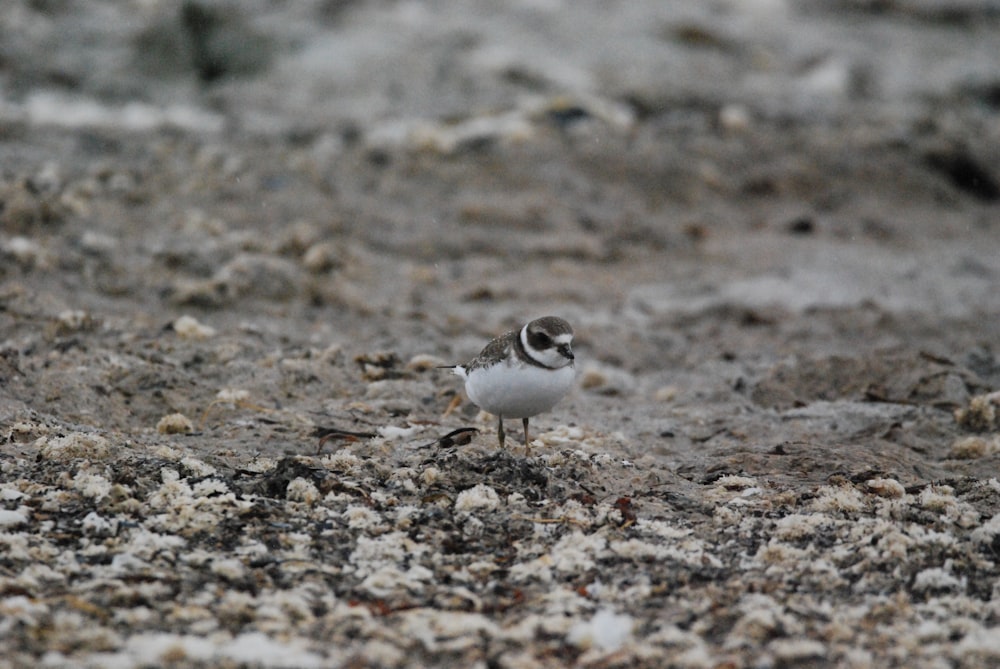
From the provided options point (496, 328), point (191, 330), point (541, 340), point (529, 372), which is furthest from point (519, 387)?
point (496, 328)

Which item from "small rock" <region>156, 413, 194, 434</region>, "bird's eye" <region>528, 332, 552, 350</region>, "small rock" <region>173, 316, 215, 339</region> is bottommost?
"small rock" <region>156, 413, 194, 434</region>

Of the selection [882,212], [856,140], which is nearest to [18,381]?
[882,212]

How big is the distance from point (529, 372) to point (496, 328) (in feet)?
9.89

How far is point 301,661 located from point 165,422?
2365 mm

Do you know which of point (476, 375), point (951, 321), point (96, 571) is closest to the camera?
point (96, 571)

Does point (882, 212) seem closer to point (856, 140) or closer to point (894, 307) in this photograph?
point (856, 140)

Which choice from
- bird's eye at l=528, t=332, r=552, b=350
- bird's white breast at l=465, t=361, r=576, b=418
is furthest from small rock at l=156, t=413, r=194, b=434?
bird's eye at l=528, t=332, r=552, b=350

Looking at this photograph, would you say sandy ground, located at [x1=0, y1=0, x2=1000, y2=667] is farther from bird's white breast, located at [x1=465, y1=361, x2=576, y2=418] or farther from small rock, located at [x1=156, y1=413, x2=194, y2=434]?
bird's white breast, located at [x1=465, y1=361, x2=576, y2=418]

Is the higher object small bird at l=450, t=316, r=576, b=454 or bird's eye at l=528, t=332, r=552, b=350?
bird's eye at l=528, t=332, r=552, b=350

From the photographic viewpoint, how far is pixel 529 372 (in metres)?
5.08

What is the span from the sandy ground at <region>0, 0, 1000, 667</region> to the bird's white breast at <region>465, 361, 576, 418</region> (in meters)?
0.23

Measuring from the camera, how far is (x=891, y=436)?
6.04m

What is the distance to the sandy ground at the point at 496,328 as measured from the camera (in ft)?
12.9

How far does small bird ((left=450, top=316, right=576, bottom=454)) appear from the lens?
16.7ft
